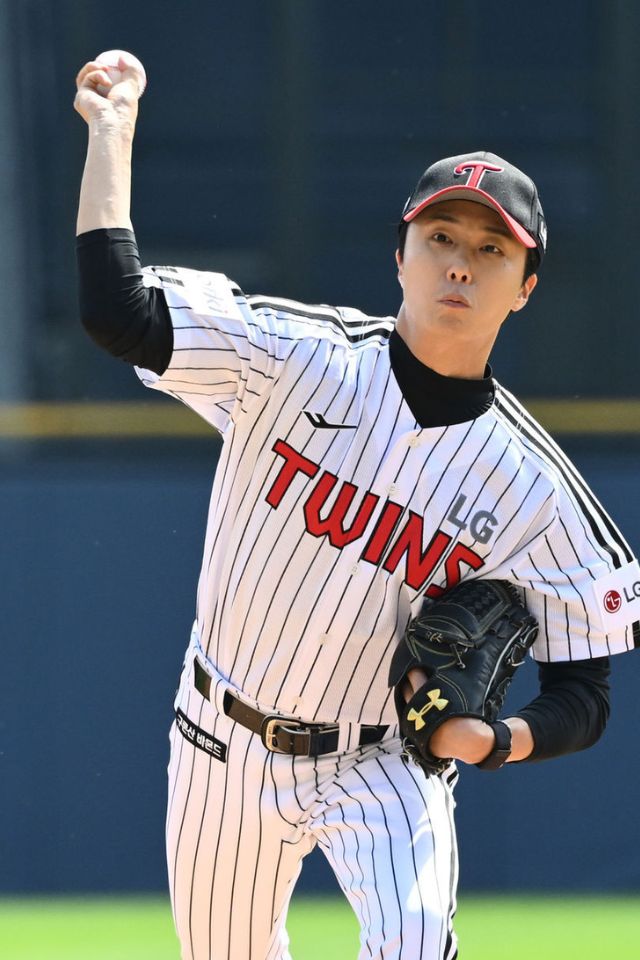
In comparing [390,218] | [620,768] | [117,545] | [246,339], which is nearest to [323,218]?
[390,218]

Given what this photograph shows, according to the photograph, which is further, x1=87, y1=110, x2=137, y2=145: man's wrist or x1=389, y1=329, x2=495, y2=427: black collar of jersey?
x1=389, y1=329, x2=495, y2=427: black collar of jersey

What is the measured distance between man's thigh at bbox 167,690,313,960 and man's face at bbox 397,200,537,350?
85 centimetres

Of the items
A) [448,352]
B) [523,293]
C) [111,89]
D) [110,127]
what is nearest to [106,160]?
[110,127]

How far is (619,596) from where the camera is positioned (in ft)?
9.25

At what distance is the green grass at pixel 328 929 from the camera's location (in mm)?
4203

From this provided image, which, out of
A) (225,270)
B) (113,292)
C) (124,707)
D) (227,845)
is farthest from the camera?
(225,270)

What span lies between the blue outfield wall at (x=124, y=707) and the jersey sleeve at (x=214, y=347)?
1.99 m

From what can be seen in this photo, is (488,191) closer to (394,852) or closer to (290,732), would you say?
(290,732)

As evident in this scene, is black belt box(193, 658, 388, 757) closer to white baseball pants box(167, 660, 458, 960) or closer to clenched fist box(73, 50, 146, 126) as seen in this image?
white baseball pants box(167, 660, 458, 960)

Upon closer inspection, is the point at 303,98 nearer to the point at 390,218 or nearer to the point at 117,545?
the point at 390,218

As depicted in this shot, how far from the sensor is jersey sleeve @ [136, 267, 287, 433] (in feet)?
8.29

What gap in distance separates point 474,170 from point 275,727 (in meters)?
1.06

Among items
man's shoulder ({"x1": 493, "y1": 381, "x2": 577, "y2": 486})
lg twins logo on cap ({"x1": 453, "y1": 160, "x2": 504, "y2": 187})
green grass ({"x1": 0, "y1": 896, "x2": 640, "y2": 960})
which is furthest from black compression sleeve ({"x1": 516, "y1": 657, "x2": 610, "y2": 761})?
green grass ({"x1": 0, "y1": 896, "x2": 640, "y2": 960})

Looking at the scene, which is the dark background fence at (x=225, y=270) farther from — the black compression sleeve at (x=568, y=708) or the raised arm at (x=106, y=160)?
the raised arm at (x=106, y=160)
